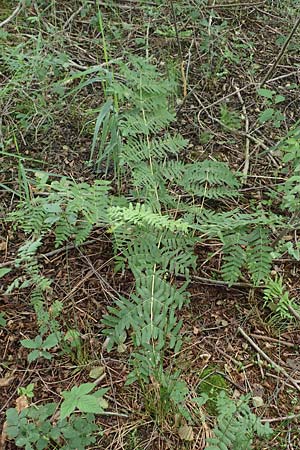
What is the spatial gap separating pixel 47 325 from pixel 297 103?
2.00 metres

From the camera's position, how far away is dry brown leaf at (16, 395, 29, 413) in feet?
5.95

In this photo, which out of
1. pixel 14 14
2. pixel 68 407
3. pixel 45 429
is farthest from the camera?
pixel 14 14

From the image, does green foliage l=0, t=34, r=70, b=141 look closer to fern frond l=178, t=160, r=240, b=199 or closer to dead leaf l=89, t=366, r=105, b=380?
fern frond l=178, t=160, r=240, b=199

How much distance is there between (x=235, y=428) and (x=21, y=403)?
2.54ft

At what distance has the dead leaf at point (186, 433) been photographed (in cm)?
174

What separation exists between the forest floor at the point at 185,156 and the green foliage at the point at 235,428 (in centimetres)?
12

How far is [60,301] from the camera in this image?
212 cm

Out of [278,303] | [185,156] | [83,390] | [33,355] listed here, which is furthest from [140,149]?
[83,390]

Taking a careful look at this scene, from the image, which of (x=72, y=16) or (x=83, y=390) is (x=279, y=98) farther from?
(x=83, y=390)

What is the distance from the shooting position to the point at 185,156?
265 centimetres

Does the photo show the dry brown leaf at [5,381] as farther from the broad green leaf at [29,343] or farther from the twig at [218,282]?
the twig at [218,282]

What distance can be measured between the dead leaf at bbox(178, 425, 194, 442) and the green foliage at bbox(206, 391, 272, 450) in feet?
0.23

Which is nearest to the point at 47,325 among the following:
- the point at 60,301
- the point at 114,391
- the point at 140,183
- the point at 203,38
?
the point at 60,301

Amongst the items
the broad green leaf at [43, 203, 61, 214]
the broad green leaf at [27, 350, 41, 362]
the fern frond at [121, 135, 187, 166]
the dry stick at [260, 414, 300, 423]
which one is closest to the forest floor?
the dry stick at [260, 414, 300, 423]
